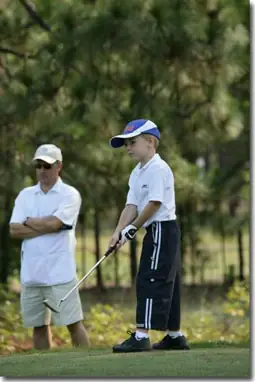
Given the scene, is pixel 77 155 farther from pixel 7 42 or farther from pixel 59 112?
pixel 7 42

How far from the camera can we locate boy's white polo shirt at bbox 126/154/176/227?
5.67 metres

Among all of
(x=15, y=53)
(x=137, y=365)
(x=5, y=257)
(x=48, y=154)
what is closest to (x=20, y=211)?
(x=48, y=154)

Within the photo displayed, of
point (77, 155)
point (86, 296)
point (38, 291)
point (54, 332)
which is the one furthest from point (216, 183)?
point (38, 291)

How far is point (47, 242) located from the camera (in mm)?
6547

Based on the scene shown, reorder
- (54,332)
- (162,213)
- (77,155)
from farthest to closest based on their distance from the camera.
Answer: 1. (77,155)
2. (54,332)
3. (162,213)

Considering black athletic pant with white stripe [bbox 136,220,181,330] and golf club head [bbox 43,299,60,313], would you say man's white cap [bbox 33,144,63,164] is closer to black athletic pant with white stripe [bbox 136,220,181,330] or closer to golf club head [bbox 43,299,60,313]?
golf club head [bbox 43,299,60,313]

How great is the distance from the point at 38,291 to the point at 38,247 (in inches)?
9.6

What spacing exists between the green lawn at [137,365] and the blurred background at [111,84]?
2.90 metres

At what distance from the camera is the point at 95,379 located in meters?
5.22

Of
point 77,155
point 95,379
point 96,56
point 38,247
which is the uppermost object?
point 96,56

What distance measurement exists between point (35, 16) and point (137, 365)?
464cm

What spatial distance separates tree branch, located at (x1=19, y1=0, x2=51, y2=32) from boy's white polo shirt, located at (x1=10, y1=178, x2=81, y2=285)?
9.16 feet

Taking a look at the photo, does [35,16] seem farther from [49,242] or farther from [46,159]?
[49,242]

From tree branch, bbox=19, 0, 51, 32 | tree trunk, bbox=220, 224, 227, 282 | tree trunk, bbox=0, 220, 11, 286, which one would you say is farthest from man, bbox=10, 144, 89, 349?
tree trunk, bbox=220, 224, 227, 282
